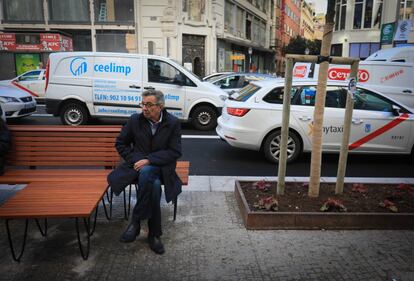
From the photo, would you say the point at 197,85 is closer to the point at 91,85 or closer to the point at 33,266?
the point at 91,85

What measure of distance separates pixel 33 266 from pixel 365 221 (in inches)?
133

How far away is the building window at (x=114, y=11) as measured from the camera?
2803 centimetres

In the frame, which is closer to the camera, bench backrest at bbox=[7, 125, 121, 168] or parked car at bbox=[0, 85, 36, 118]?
bench backrest at bbox=[7, 125, 121, 168]

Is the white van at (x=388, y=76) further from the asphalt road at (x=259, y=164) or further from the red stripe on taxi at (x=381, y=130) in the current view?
the red stripe on taxi at (x=381, y=130)

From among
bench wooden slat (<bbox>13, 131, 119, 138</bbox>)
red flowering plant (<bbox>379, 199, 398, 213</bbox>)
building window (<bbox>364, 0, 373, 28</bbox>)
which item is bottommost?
red flowering plant (<bbox>379, 199, 398, 213</bbox>)

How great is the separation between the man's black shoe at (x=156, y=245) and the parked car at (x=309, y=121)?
139 inches

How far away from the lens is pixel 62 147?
15.4 ft

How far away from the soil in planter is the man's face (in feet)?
5.04

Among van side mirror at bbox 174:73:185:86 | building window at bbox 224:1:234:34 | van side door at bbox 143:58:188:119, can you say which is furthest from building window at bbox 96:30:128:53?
van side mirror at bbox 174:73:185:86

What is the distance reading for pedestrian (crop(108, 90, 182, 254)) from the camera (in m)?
3.67

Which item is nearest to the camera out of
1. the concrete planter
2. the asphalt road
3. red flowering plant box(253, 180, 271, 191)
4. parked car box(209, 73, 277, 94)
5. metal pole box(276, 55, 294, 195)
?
the concrete planter

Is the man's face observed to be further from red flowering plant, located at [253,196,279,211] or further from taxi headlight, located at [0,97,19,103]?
taxi headlight, located at [0,97,19,103]

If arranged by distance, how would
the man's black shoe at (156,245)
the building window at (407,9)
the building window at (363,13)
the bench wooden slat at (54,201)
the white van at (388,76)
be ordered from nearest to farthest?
the bench wooden slat at (54,201) → the man's black shoe at (156,245) → the white van at (388,76) → the building window at (407,9) → the building window at (363,13)

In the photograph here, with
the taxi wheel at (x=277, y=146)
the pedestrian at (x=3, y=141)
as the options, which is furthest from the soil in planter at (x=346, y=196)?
the pedestrian at (x=3, y=141)
